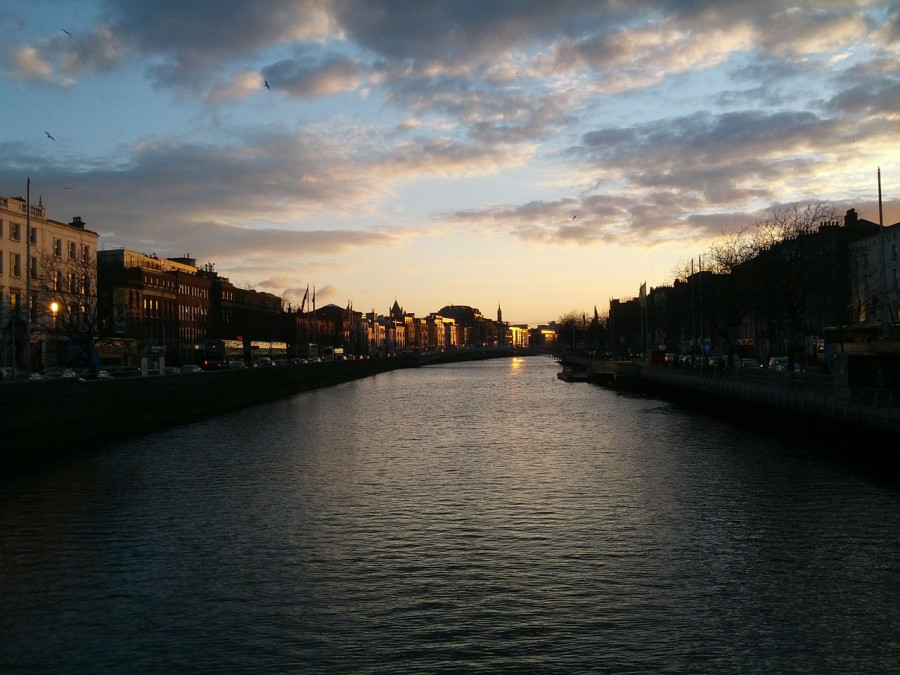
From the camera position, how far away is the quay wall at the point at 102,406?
3391 centimetres

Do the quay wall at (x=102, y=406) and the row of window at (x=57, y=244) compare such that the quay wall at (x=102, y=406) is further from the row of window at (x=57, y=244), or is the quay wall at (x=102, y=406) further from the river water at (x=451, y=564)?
the row of window at (x=57, y=244)

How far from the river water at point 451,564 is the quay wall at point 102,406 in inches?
118

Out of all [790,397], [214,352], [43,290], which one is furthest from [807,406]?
[214,352]

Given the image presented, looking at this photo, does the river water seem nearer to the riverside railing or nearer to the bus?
the riverside railing

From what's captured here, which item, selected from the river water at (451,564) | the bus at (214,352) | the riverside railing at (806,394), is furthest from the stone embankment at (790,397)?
the bus at (214,352)

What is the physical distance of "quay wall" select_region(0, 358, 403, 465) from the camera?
33906mm

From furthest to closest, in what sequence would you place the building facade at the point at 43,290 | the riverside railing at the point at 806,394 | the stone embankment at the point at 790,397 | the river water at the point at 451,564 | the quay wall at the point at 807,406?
1. the building facade at the point at 43,290
2. the stone embankment at the point at 790,397
3. the riverside railing at the point at 806,394
4. the quay wall at the point at 807,406
5. the river water at the point at 451,564

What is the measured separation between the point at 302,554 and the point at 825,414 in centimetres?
3359

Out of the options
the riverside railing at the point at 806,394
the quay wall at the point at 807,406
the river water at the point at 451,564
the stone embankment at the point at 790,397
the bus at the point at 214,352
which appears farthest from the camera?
the bus at the point at 214,352

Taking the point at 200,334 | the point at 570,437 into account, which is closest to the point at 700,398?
the point at 570,437

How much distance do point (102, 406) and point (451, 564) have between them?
102ft

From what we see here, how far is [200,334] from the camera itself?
5704 inches

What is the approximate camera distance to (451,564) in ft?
56.2

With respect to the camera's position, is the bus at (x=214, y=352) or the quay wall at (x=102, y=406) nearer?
the quay wall at (x=102, y=406)
